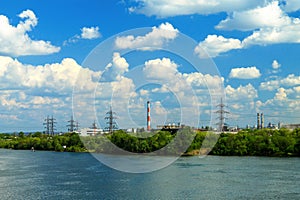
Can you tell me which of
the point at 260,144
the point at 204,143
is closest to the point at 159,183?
the point at 260,144

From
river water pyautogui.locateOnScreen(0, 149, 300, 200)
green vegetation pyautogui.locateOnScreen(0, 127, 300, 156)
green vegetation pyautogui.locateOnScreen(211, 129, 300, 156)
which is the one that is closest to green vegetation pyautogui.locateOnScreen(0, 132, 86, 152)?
green vegetation pyautogui.locateOnScreen(0, 127, 300, 156)

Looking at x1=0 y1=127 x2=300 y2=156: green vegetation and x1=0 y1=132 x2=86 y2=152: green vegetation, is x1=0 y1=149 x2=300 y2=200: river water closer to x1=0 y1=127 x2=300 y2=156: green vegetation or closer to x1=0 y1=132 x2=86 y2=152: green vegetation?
x1=0 y1=127 x2=300 y2=156: green vegetation

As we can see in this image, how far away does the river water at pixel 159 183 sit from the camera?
60.2 feet

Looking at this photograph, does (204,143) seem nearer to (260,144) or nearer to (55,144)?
(260,144)

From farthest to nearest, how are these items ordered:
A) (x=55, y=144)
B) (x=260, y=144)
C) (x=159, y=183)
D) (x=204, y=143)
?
1. (x=55, y=144)
2. (x=204, y=143)
3. (x=260, y=144)
4. (x=159, y=183)

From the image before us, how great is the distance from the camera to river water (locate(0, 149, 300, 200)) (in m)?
18.3

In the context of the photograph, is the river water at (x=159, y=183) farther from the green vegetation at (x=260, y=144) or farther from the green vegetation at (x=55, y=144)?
the green vegetation at (x=55, y=144)

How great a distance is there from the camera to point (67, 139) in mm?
55031

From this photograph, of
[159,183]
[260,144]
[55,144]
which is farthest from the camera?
[55,144]

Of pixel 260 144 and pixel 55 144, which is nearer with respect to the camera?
pixel 260 144

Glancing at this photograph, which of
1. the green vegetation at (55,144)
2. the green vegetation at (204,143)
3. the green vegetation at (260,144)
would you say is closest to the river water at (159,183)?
the green vegetation at (260,144)

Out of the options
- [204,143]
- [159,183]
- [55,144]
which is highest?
[204,143]

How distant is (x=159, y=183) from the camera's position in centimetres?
2133

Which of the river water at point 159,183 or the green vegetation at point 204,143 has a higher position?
the green vegetation at point 204,143
